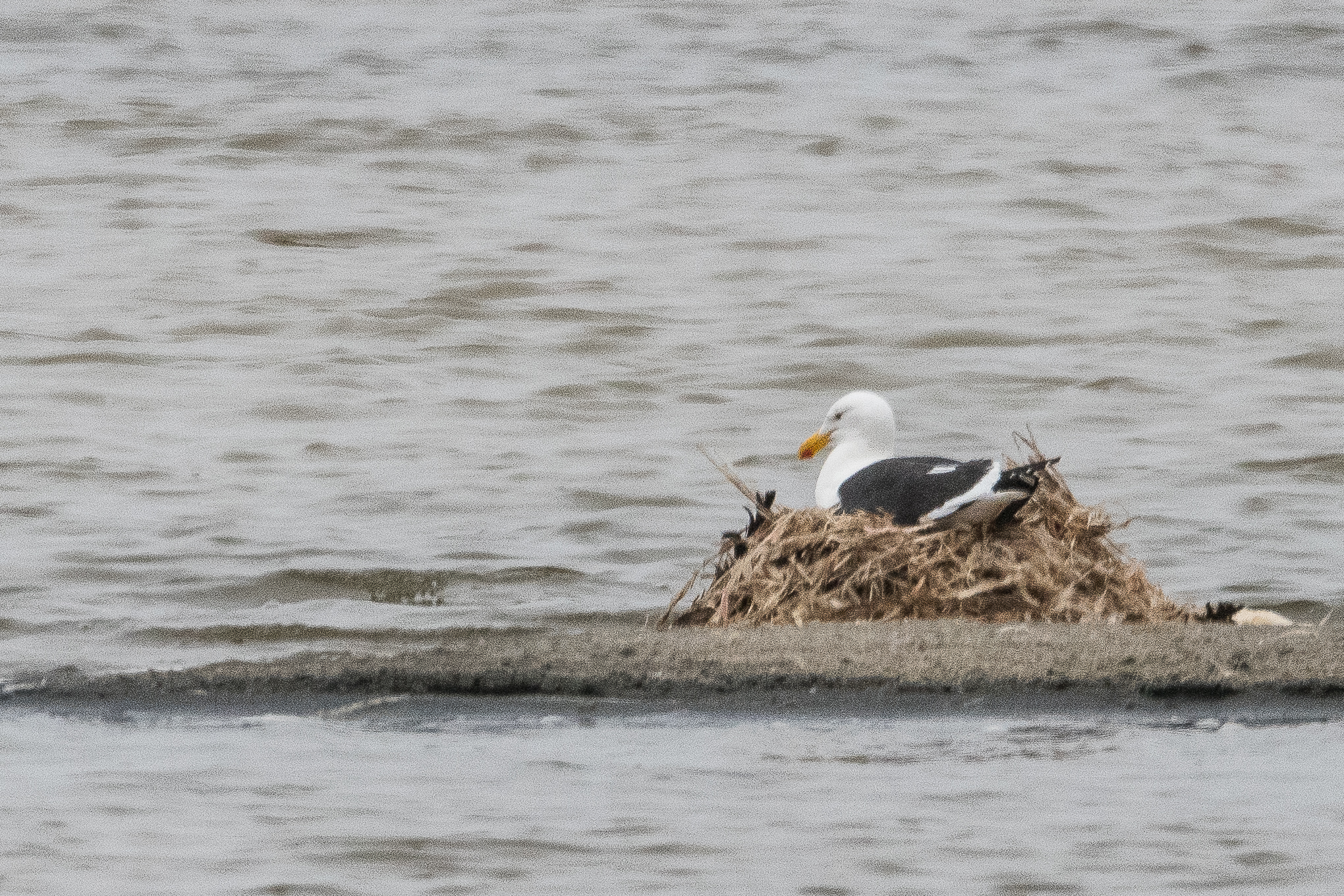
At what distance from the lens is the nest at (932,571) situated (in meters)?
8.24

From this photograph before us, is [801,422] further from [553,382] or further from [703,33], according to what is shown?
[703,33]

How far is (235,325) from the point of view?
57.5 ft

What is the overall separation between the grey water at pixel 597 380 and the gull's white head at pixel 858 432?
1.41 metres

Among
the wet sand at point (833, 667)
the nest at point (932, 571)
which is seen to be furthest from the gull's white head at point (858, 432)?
the wet sand at point (833, 667)

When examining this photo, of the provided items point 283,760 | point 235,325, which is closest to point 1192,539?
point 283,760

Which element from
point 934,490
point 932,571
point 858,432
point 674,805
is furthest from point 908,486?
point 674,805

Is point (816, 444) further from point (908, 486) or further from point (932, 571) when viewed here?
point (932, 571)

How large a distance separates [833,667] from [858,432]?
180 centimetres

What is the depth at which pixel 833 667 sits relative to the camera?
7723 mm

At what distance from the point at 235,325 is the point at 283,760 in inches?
424

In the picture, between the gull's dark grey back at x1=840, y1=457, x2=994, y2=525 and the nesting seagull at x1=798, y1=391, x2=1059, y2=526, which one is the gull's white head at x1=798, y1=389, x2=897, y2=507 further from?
the gull's dark grey back at x1=840, y1=457, x2=994, y2=525

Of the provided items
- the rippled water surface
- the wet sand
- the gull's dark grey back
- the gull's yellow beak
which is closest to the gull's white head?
the gull's yellow beak

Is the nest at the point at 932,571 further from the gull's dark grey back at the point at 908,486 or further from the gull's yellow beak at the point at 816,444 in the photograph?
the gull's yellow beak at the point at 816,444

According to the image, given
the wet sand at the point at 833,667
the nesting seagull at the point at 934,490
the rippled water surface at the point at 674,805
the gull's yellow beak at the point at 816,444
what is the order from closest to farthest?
the rippled water surface at the point at 674,805
the wet sand at the point at 833,667
the nesting seagull at the point at 934,490
the gull's yellow beak at the point at 816,444
